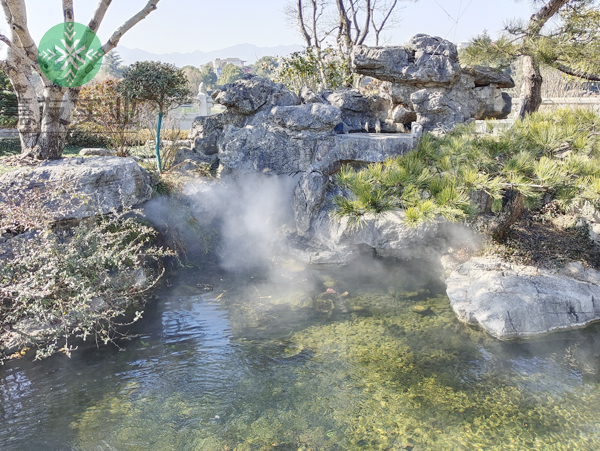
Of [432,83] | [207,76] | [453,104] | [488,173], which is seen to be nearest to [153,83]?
[432,83]

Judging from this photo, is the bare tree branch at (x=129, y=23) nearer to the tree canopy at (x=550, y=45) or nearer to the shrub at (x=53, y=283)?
the shrub at (x=53, y=283)

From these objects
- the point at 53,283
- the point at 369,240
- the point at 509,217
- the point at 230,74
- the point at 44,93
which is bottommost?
the point at 369,240

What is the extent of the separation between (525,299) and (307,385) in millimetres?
3026

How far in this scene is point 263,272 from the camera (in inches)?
268

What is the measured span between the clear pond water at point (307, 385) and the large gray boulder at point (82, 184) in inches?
66.1

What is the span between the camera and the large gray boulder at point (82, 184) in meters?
5.35

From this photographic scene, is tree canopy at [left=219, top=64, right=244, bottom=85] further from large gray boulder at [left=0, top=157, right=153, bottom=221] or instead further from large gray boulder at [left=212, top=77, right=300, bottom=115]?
large gray boulder at [left=0, top=157, right=153, bottom=221]

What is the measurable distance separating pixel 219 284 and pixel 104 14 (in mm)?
4841

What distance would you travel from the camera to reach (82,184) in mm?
5809

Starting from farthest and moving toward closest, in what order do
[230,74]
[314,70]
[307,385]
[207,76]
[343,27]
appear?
1. [207,76]
2. [230,74]
3. [343,27]
4. [314,70]
5. [307,385]

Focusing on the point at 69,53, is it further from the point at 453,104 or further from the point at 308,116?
the point at 453,104

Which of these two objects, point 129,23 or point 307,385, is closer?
point 307,385

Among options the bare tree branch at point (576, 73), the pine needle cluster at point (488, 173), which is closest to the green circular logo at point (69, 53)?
the pine needle cluster at point (488, 173)

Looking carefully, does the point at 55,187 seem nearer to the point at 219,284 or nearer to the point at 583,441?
the point at 219,284
